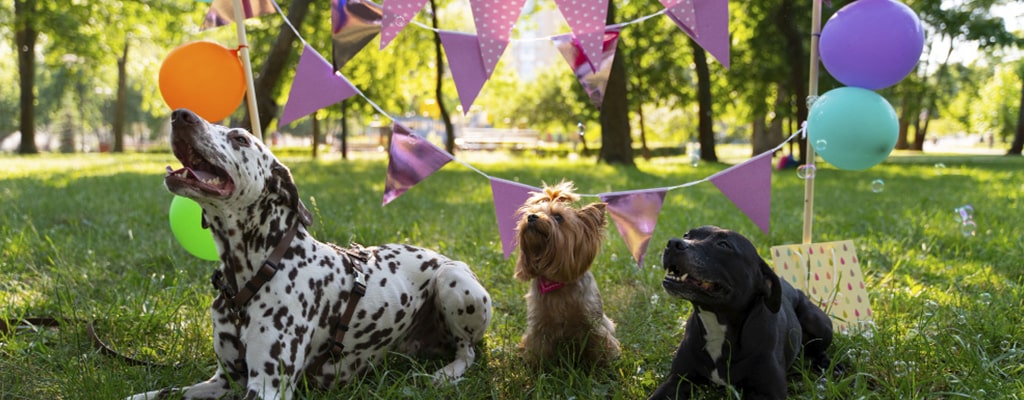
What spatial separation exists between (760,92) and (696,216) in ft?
58.2

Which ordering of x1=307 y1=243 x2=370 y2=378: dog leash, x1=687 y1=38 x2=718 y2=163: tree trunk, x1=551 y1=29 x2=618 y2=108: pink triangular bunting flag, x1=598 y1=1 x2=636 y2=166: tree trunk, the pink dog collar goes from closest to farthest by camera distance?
1. x1=307 y1=243 x2=370 y2=378: dog leash
2. the pink dog collar
3. x1=551 y1=29 x2=618 y2=108: pink triangular bunting flag
4. x1=598 y1=1 x2=636 y2=166: tree trunk
5. x1=687 y1=38 x2=718 y2=163: tree trunk

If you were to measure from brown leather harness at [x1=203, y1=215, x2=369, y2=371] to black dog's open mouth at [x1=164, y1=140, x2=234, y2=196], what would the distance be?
0.29 m

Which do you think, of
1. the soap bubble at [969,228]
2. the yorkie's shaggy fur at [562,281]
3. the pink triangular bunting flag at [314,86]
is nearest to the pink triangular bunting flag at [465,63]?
the pink triangular bunting flag at [314,86]

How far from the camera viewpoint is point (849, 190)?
11.1 m

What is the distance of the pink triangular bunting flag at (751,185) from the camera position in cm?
369

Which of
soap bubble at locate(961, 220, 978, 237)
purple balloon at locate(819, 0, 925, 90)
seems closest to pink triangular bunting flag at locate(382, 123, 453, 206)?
purple balloon at locate(819, 0, 925, 90)

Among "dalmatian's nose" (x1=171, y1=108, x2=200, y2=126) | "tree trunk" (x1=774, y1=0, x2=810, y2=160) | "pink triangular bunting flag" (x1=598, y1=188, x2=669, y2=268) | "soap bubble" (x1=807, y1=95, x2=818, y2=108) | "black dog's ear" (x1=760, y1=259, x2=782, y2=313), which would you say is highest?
"tree trunk" (x1=774, y1=0, x2=810, y2=160)

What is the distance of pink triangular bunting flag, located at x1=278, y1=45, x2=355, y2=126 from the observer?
363 cm

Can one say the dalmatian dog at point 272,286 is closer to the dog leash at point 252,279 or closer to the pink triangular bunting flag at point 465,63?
the dog leash at point 252,279

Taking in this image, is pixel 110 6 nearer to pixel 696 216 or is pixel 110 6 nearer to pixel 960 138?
pixel 696 216

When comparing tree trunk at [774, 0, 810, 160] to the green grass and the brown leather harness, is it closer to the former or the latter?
A: the green grass

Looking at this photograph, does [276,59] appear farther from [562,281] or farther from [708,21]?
[562,281]

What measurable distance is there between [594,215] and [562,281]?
1.23 feet

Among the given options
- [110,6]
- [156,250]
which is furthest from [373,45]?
[156,250]
